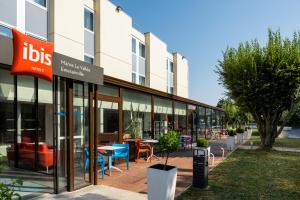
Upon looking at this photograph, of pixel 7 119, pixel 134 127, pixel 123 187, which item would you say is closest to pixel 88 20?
pixel 134 127

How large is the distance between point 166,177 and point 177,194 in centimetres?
140

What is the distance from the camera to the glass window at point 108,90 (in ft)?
30.5

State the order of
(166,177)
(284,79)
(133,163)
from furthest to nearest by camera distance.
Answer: (284,79) < (133,163) < (166,177)

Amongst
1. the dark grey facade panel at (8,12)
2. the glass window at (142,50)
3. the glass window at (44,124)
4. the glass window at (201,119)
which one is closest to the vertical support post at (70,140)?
the glass window at (44,124)

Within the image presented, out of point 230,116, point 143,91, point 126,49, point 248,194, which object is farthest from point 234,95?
point 230,116

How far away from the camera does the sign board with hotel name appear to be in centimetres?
583

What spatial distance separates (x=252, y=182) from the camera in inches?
310

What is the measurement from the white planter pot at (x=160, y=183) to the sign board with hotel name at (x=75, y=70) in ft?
9.00

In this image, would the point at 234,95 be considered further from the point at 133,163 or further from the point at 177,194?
the point at 177,194

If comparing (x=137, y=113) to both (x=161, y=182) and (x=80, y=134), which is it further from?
(x=161, y=182)

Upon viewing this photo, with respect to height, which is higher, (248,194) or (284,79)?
(284,79)

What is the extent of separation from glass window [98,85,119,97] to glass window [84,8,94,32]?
7.87m

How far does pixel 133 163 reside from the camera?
10.5 m

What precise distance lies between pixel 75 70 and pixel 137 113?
22.1 feet
